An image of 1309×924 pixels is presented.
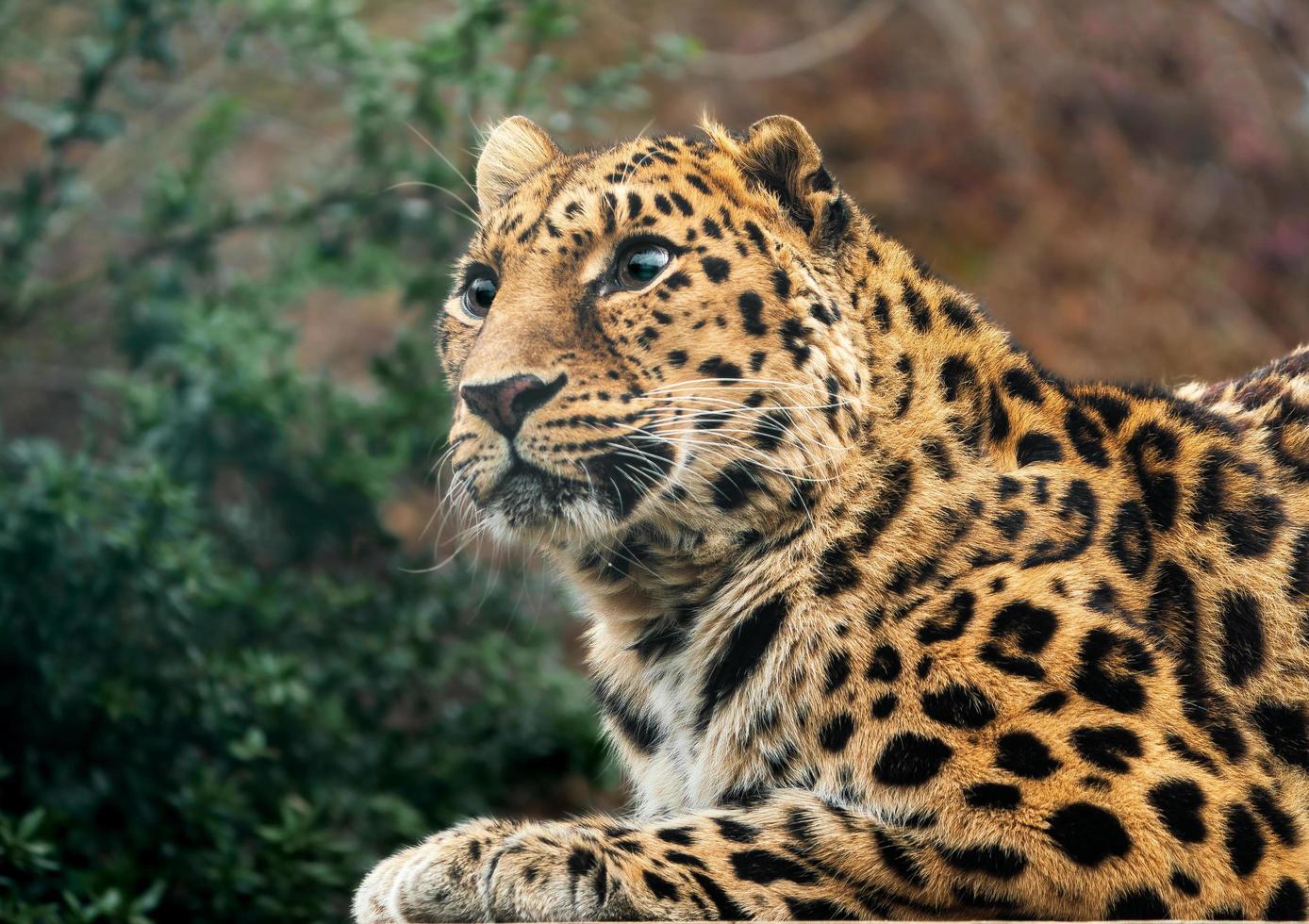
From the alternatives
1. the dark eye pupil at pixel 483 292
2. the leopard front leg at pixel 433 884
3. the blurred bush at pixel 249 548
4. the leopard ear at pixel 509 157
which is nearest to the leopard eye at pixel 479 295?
the dark eye pupil at pixel 483 292

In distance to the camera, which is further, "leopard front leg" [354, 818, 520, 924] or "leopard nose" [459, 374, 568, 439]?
"leopard nose" [459, 374, 568, 439]

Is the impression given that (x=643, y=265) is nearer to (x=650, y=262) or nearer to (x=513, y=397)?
(x=650, y=262)

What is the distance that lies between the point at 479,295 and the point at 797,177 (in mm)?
1110

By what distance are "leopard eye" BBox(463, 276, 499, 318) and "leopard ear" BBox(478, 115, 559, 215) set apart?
425 millimetres

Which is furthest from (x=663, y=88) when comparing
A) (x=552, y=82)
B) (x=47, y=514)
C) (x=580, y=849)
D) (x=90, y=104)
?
(x=580, y=849)

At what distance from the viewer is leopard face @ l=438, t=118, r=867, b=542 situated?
13.1 ft

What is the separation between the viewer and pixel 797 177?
4.37m

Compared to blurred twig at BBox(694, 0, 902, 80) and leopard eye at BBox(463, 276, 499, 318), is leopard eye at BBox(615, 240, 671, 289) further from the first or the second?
blurred twig at BBox(694, 0, 902, 80)

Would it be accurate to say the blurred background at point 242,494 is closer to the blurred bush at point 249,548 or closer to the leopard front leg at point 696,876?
the blurred bush at point 249,548

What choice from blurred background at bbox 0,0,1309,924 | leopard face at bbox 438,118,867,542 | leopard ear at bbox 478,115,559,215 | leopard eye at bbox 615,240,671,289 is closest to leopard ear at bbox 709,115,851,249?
leopard face at bbox 438,118,867,542

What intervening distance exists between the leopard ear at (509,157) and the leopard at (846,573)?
21cm

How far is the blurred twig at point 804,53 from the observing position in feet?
52.1

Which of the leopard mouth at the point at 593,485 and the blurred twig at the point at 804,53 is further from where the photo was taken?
the blurred twig at the point at 804,53

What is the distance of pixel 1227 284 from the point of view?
52.0ft
